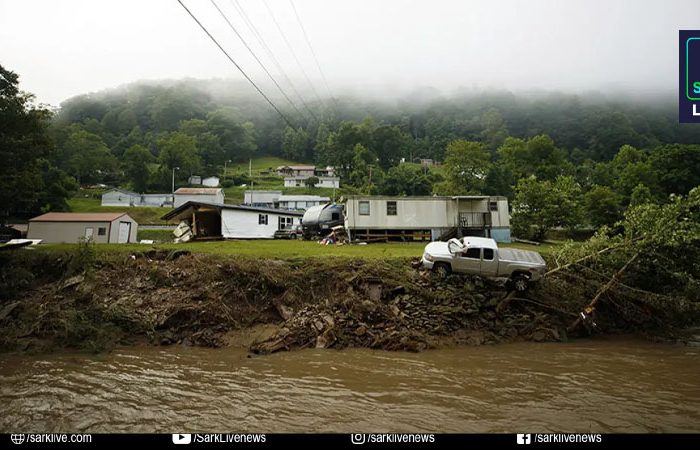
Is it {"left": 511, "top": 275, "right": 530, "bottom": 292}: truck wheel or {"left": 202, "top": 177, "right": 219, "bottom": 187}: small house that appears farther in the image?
{"left": 202, "top": 177, "right": 219, "bottom": 187}: small house

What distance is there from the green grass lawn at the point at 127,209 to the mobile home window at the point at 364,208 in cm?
4008

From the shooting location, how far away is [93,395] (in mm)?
7555

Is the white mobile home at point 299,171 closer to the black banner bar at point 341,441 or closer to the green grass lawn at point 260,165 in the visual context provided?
the green grass lawn at point 260,165

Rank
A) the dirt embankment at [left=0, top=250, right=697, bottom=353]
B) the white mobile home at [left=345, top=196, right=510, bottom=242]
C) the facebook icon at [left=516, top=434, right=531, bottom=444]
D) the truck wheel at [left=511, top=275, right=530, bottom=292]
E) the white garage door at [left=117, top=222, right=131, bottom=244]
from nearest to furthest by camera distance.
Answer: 1. the facebook icon at [left=516, top=434, right=531, bottom=444]
2. the dirt embankment at [left=0, top=250, right=697, bottom=353]
3. the truck wheel at [left=511, top=275, right=530, bottom=292]
4. the white mobile home at [left=345, top=196, right=510, bottom=242]
5. the white garage door at [left=117, top=222, right=131, bottom=244]

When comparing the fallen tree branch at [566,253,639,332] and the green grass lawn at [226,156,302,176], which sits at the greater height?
the green grass lawn at [226,156,302,176]

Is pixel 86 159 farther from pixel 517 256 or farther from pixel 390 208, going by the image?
A: pixel 517 256

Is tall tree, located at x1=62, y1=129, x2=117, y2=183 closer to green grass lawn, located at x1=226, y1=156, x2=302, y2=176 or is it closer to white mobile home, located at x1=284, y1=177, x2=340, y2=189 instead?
green grass lawn, located at x1=226, y1=156, x2=302, y2=176

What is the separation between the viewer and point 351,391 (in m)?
7.98

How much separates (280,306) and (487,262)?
301 inches

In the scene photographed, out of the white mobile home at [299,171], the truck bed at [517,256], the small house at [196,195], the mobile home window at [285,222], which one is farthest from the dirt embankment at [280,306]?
the white mobile home at [299,171]

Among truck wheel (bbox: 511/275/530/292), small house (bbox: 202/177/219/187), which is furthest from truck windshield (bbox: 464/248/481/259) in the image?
small house (bbox: 202/177/219/187)

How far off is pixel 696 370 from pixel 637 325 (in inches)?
153

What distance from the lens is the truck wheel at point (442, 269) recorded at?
13688 millimetres

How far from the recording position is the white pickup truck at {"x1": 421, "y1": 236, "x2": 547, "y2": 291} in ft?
43.4
